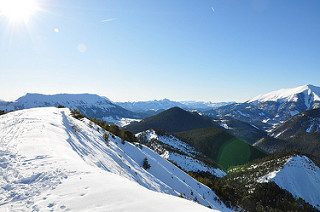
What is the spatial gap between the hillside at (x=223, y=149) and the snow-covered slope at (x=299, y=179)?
46.7 metres

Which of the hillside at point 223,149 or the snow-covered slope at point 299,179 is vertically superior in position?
the snow-covered slope at point 299,179

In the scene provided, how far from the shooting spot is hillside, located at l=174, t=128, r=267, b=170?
112m

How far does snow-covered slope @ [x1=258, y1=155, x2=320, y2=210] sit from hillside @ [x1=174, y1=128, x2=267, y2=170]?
1838 inches

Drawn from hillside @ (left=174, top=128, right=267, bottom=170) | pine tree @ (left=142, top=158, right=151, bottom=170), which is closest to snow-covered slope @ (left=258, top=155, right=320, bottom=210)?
hillside @ (left=174, top=128, right=267, bottom=170)

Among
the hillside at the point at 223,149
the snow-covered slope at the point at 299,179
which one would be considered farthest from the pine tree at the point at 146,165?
the hillside at the point at 223,149

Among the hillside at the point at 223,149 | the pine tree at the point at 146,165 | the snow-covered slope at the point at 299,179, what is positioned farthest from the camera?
the hillside at the point at 223,149

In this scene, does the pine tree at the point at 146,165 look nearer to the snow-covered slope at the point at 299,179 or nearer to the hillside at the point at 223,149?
the snow-covered slope at the point at 299,179

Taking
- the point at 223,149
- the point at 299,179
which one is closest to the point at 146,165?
the point at 299,179

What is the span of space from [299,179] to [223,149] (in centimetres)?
6929

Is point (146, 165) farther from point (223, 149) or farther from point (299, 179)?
point (223, 149)

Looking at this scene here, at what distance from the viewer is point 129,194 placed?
5227 millimetres

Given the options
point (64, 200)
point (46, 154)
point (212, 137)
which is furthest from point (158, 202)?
point (212, 137)

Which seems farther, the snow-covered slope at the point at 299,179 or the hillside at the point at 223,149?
the hillside at the point at 223,149

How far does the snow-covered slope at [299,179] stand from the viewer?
5297 centimetres
